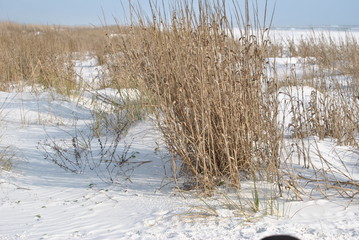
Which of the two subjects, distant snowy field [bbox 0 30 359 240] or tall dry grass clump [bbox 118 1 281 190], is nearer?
distant snowy field [bbox 0 30 359 240]

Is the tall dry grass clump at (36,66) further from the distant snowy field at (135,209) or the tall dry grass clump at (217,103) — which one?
the tall dry grass clump at (217,103)

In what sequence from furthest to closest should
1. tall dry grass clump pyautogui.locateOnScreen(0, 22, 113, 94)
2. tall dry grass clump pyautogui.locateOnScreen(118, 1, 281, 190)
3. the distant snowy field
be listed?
tall dry grass clump pyautogui.locateOnScreen(0, 22, 113, 94), tall dry grass clump pyautogui.locateOnScreen(118, 1, 281, 190), the distant snowy field

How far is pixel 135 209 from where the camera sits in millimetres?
2836

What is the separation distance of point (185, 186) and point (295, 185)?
76cm

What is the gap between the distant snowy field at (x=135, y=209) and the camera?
95.7 inches

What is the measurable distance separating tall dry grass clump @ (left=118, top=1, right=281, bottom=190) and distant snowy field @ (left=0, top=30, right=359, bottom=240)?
0.22 m

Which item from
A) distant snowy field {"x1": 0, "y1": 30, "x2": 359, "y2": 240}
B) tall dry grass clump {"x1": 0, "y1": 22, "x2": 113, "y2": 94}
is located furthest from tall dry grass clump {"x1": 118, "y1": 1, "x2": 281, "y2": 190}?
tall dry grass clump {"x1": 0, "y1": 22, "x2": 113, "y2": 94}

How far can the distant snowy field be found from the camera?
2430 millimetres

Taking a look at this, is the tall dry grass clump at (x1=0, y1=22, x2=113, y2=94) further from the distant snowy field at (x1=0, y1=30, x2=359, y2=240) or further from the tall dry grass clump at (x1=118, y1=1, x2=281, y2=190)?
the tall dry grass clump at (x1=118, y1=1, x2=281, y2=190)

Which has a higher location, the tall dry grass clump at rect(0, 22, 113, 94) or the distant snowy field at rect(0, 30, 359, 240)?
the tall dry grass clump at rect(0, 22, 113, 94)

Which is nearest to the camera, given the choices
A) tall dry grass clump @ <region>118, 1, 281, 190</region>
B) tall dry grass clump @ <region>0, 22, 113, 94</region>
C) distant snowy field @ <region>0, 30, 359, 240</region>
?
distant snowy field @ <region>0, 30, 359, 240</region>

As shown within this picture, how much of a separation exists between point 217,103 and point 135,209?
2.85ft

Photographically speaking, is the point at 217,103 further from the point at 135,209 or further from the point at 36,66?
the point at 36,66

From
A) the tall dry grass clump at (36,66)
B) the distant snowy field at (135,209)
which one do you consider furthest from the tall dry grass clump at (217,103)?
the tall dry grass clump at (36,66)
